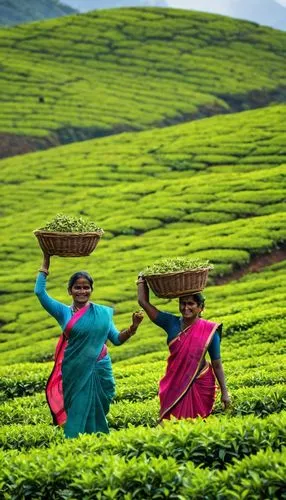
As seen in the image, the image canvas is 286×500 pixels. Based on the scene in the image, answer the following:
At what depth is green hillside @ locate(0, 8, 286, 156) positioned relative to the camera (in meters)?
67.1

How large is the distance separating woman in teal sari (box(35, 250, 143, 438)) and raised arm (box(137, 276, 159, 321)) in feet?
0.77

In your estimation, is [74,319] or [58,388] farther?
[58,388]

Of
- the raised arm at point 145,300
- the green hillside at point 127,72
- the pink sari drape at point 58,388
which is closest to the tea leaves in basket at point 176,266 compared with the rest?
the raised arm at point 145,300

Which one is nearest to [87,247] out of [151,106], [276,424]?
[276,424]

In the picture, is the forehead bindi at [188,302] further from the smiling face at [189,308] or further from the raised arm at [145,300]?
the raised arm at [145,300]

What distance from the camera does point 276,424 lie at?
912 cm

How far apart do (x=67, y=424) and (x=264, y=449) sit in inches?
122

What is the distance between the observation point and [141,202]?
42844mm

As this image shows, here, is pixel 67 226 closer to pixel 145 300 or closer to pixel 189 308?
pixel 145 300

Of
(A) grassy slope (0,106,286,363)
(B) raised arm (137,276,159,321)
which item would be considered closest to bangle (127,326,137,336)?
(B) raised arm (137,276,159,321)

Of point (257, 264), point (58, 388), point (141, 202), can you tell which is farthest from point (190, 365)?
point (141, 202)

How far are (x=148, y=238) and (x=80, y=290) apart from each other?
25966 mm

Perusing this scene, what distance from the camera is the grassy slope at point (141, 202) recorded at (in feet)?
106

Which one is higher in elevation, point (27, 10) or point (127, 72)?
point (27, 10)
